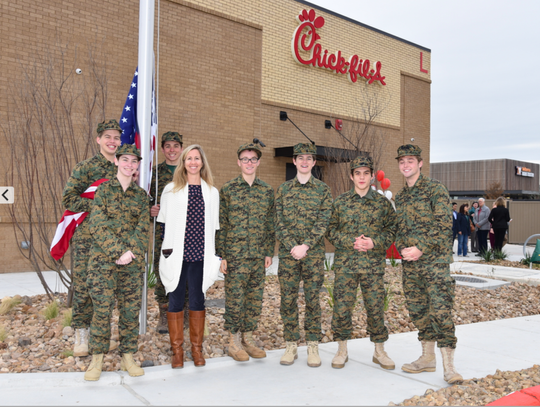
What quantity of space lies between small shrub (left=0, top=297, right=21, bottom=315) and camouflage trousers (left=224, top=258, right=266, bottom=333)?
133 inches

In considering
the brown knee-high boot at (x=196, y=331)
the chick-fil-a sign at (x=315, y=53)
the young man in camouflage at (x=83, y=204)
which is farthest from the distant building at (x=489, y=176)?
the young man in camouflage at (x=83, y=204)

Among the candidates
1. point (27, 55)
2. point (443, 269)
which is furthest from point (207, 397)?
point (27, 55)

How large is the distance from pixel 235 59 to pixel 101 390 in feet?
Result: 37.8

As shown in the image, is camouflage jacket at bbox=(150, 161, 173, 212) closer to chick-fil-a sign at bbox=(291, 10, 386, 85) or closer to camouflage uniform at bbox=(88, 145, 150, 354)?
camouflage uniform at bbox=(88, 145, 150, 354)

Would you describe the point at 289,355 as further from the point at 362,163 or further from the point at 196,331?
the point at 362,163

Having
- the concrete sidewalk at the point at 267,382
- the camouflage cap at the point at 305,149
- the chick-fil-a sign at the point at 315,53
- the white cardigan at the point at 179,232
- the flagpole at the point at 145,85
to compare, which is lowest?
the concrete sidewalk at the point at 267,382

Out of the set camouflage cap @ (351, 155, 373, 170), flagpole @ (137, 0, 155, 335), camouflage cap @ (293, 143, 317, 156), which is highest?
flagpole @ (137, 0, 155, 335)

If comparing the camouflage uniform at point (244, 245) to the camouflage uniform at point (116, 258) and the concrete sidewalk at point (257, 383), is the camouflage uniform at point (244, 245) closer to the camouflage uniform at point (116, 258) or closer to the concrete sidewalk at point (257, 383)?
the concrete sidewalk at point (257, 383)

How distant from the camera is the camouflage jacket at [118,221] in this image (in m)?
3.91

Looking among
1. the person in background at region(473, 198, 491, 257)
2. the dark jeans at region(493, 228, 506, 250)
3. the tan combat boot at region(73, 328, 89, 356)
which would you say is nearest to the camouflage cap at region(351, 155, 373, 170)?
the tan combat boot at region(73, 328, 89, 356)

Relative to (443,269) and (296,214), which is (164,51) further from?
(443,269)

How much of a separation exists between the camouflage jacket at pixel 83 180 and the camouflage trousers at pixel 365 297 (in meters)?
2.37

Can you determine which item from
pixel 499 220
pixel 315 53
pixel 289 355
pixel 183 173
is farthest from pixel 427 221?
pixel 315 53

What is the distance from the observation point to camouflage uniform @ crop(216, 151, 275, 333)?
4508 mm
